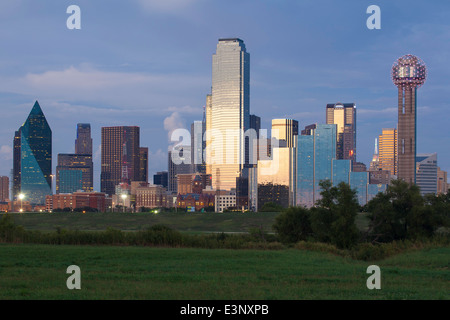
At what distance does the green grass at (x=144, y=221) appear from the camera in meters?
102

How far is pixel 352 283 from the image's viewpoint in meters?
25.8

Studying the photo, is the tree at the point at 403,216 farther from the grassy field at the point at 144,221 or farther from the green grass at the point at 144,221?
the green grass at the point at 144,221

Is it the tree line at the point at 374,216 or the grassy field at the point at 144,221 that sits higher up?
the tree line at the point at 374,216

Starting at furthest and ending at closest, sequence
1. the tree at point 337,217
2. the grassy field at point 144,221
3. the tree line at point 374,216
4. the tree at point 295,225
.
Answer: the grassy field at point 144,221 < the tree at point 295,225 < the tree line at point 374,216 < the tree at point 337,217

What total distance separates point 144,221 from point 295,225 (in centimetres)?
6099

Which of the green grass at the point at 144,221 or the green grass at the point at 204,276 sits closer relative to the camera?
the green grass at the point at 204,276

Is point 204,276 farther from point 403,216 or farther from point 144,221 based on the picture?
point 144,221

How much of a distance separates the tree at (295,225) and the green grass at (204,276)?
1706cm

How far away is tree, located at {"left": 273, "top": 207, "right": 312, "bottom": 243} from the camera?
193 feet

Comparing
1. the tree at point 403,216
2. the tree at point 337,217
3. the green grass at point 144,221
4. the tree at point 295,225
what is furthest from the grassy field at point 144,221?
the tree at point 337,217

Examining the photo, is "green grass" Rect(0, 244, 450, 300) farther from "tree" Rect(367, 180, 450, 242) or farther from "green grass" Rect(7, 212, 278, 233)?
"green grass" Rect(7, 212, 278, 233)

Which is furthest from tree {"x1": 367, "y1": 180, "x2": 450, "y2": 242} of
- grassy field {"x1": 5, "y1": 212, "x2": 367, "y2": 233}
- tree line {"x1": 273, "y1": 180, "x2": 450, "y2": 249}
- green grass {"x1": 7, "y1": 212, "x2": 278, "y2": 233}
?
green grass {"x1": 7, "y1": 212, "x2": 278, "y2": 233}
